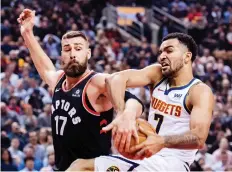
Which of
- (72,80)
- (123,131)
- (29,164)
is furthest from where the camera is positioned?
(29,164)

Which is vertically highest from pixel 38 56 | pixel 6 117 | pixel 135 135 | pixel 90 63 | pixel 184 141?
pixel 38 56

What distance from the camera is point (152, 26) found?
2050 centimetres

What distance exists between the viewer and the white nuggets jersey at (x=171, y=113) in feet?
16.4

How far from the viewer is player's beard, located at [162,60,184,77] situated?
16.8 ft

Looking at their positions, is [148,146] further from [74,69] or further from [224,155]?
[224,155]

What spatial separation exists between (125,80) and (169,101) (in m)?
0.44

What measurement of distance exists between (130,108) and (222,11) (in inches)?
718

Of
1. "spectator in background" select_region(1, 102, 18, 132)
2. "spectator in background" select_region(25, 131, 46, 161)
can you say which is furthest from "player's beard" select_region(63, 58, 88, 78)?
"spectator in background" select_region(1, 102, 18, 132)

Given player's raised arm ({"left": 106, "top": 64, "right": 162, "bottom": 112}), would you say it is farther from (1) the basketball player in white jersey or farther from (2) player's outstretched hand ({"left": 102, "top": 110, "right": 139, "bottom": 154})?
(2) player's outstretched hand ({"left": 102, "top": 110, "right": 139, "bottom": 154})

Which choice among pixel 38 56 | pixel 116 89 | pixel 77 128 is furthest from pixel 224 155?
pixel 116 89

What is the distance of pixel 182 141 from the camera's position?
13.9 feet

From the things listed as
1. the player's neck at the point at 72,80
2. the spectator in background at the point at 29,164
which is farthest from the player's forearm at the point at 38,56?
the spectator in background at the point at 29,164

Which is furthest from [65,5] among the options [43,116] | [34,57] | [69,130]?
[69,130]

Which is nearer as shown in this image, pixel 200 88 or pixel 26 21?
pixel 200 88
